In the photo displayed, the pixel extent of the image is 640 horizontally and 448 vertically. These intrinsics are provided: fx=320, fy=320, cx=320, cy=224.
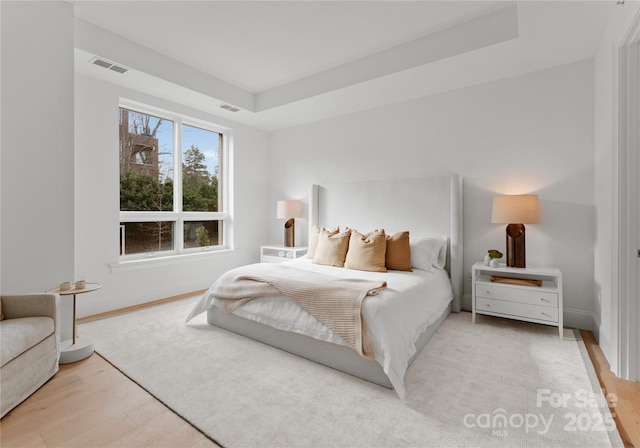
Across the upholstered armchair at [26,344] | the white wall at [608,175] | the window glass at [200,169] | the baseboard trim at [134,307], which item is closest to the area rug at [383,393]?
the white wall at [608,175]

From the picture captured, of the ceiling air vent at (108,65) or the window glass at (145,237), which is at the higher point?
the ceiling air vent at (108,65)

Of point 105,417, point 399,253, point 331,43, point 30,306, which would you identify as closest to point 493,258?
point 399,253

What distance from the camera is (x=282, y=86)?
4.25 meters

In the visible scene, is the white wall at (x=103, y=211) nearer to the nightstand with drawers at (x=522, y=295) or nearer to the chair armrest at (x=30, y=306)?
the chair armrest at (x=30, y=306)

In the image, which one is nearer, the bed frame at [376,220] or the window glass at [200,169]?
the bed frame at [376,220]

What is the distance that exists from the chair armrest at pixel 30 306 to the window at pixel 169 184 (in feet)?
5.75

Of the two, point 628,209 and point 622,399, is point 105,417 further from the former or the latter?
point 628,209

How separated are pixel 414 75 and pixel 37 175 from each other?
11.6 ft

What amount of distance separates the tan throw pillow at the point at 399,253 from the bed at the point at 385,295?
0.39 feet

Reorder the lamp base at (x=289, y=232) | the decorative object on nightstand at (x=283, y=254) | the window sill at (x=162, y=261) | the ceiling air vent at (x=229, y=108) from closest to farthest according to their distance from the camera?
the window sill at (x=162, y=261), the ceiling air vent at (x=229, y=108), the decorative object on nightstand at (x=283, y=254), the lamp base at (x=289, y=232)

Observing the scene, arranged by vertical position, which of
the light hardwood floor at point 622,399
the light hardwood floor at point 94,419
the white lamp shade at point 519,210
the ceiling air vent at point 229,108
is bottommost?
the light hardwood floor at point 94,419

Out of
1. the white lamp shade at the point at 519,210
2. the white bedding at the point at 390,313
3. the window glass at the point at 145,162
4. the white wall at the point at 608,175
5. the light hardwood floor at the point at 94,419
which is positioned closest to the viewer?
the light hardwood floor at the point at 94,419

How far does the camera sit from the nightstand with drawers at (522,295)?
2820 mm

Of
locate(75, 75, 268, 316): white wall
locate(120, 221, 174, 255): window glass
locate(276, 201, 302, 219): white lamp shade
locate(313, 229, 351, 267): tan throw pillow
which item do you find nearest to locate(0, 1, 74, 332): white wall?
locate(75, 75, 268, 316): white wall
